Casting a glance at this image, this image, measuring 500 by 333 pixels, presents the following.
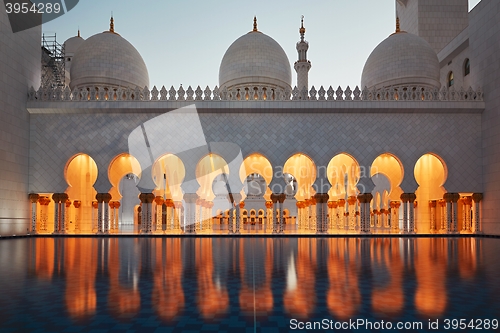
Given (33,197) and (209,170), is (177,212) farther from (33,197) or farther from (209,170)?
(33,197)

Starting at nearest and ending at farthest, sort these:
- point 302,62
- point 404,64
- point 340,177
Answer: point 404,64 → point 340,177 → point 302,62

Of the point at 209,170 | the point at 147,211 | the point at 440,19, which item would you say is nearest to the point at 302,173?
the point at 209,170

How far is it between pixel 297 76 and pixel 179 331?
2096cm

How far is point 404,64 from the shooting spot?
48.8 ft

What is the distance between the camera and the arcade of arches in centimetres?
1263

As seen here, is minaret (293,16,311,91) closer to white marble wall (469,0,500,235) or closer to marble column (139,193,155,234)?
white marble wall (469,0,500,235)

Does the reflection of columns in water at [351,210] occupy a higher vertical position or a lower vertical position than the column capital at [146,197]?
lower

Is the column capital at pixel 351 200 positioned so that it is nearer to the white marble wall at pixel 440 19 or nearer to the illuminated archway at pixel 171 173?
the illuminated archway at pixel 171 173

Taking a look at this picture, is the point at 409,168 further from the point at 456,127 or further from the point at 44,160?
the point at 44,160

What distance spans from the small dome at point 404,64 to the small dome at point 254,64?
3.21 m

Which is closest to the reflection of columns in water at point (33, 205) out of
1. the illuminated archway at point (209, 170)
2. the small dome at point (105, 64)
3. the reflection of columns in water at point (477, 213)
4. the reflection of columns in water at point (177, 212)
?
the reflection of columns in water at point (177, 212)
